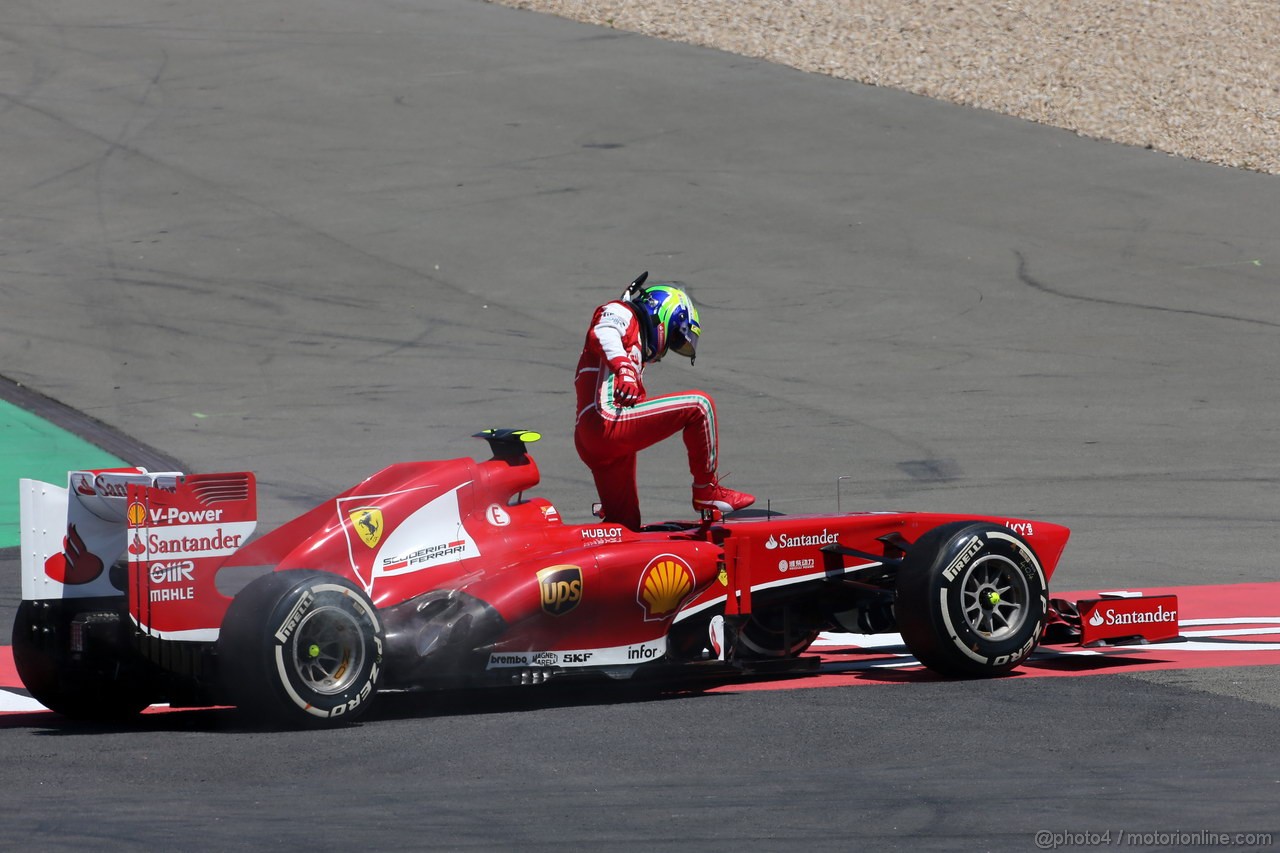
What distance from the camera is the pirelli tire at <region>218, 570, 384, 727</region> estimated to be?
7.51 metres

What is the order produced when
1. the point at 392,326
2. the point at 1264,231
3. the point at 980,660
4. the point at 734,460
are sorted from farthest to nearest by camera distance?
the point at 1264,231 < the point at 392,326 < the point at 734,460 < the point at 980,660

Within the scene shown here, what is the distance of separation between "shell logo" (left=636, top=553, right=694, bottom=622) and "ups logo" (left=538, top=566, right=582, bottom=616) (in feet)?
1.03

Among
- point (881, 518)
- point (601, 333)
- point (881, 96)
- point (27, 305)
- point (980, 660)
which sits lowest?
point (980, 660)

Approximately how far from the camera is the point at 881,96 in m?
27.9

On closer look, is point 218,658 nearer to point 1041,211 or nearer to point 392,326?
point 392,326

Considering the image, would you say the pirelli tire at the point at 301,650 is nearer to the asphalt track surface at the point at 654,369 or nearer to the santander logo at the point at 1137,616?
the asphalt track surface at the point at 654,369

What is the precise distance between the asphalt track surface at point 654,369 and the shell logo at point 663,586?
43cm

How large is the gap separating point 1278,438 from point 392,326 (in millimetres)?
8847

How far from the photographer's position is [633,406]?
8805 millimetres

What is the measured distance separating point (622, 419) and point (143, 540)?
2296 millimetres

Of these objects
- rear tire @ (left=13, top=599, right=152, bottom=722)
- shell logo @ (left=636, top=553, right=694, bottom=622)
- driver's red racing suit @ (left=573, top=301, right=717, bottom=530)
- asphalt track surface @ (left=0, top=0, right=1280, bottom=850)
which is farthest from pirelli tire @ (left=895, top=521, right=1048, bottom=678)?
rear tire @ (left=13, top=599, right=152, bottom=722)

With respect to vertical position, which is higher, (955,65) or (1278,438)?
(955,65)

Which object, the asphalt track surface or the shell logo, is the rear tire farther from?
the shell logo

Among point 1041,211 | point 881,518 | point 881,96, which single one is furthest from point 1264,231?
point 881,518
